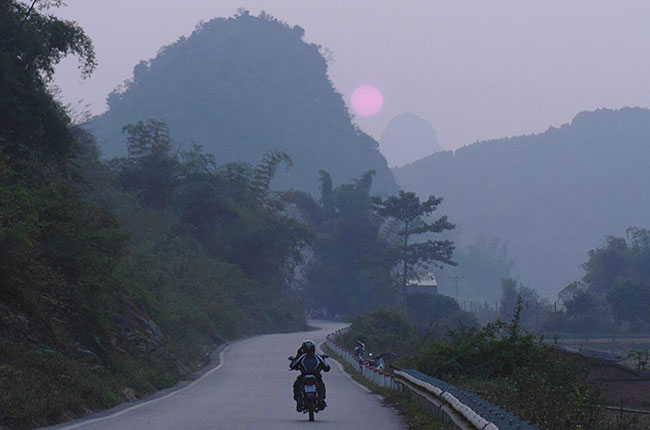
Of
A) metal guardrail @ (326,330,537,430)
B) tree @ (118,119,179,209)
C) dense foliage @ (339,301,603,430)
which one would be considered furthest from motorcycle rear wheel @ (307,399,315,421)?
tree @ (118,119,179,209)

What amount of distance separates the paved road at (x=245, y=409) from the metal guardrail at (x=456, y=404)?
84 cm

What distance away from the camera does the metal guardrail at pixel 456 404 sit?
11.4m

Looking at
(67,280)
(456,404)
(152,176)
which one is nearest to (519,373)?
(456,404)

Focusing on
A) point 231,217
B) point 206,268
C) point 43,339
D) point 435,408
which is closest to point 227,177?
point 231,217

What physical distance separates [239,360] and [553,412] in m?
34.6

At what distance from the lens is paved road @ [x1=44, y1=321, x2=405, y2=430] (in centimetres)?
1673

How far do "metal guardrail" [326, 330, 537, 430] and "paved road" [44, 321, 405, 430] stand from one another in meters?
0.84

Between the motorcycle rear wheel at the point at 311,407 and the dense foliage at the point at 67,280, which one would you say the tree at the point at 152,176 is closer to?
the dense foliage at the point at 67,280

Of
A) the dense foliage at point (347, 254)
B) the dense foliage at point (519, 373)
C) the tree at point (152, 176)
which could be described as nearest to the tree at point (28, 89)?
the dense foliage at point (519, 373)

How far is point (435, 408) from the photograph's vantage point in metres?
17.6

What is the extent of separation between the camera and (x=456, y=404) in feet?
46.6

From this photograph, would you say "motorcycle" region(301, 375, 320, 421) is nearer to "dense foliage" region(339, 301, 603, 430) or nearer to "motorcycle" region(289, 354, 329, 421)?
"motorcycle" region(289, 354, 329, 421)

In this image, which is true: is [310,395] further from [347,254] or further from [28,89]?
[347,254]

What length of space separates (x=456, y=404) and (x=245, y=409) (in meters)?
7.58
